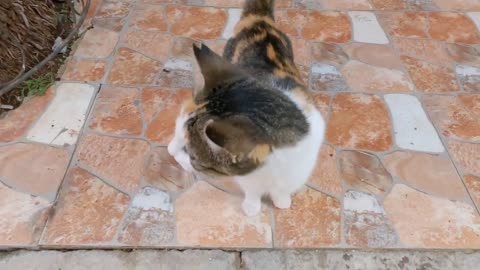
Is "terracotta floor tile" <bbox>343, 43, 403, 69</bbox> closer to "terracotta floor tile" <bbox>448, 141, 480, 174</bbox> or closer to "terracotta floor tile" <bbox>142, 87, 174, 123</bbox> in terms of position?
"terracotta floor tile" <bbox>448, 141, 480, 174</bbox>

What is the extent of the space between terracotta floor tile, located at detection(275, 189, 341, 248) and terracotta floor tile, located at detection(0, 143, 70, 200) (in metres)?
0.89

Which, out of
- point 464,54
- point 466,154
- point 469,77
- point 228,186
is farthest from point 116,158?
point 464,54

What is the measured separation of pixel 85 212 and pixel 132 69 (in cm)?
83

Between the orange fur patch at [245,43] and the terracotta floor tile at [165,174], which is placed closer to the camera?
the orange fur patch at [245,43]

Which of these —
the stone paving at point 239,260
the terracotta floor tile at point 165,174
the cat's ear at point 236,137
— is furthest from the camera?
the terracotta floor tile at point 165,174

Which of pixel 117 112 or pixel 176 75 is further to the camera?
pixel 176 75

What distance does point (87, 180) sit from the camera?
1.74 meters

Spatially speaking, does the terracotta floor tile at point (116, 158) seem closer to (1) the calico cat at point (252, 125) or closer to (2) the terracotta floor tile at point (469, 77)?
(1) the calico cat at point (252, 125)

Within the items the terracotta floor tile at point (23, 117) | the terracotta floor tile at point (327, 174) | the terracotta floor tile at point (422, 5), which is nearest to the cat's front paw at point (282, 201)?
the terracotta floor tile at point (327, 174)

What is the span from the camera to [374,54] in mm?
2350

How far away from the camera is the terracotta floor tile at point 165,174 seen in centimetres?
174

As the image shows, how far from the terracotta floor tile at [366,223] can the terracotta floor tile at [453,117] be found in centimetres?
57

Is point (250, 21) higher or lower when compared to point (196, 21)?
higher

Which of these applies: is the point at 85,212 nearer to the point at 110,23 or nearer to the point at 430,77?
the point at 110,23
